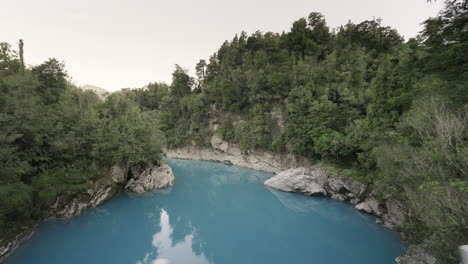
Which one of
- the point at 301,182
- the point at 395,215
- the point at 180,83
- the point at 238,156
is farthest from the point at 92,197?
the point at 180,83

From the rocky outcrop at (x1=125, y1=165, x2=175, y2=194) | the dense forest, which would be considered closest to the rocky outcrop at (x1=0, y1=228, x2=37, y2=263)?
the dense forest

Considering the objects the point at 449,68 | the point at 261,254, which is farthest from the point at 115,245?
the point at 449,68

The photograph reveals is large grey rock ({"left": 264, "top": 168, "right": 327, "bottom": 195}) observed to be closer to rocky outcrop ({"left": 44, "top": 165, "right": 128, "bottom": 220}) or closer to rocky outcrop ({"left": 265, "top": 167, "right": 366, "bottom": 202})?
rocky outcrop ({"left": 265, "top": 167, "right": 366, "bottom": 202})

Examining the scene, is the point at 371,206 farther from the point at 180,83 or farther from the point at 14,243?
the point at 180,83

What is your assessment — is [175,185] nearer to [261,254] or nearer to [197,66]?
[261,254]

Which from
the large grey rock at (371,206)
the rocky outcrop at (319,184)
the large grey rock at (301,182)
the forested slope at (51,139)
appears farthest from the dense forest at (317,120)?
the large grey rock at (301,182)

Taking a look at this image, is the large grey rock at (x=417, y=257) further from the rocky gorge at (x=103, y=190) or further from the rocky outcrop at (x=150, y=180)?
the rocky outcrop at (x=150, y=180)
